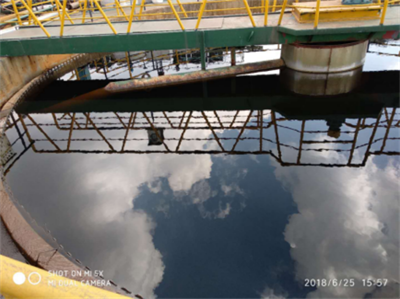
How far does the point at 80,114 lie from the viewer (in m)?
6.93

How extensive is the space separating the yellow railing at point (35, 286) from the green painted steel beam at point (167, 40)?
21.2ft

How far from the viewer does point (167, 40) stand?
6719 millimetres

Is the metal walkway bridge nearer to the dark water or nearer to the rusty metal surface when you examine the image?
the rusty metal surface

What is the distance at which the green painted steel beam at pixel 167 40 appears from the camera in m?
6.32

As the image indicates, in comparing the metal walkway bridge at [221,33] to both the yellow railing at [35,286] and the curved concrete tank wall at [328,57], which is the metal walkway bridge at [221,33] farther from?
the yellow railing at [35,286]

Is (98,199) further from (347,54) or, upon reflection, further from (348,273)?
(347,54)

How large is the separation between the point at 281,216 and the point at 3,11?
14.3 m

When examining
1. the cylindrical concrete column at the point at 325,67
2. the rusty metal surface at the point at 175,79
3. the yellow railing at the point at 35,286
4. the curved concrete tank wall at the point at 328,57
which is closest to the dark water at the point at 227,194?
the cylindrical concrete column at the point at 325,67

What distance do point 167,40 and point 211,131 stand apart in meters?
2.55

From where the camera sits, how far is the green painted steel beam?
6320 millimetres

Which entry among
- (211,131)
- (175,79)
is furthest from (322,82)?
(175,79)

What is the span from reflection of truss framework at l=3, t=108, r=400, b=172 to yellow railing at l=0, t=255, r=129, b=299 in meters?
4.18

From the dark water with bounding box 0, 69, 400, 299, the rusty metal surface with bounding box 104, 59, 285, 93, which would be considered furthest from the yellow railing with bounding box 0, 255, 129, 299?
the rusty metal surface with bounding box 104, 59, 285, 93

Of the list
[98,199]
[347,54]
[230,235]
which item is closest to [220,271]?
[230,235]
